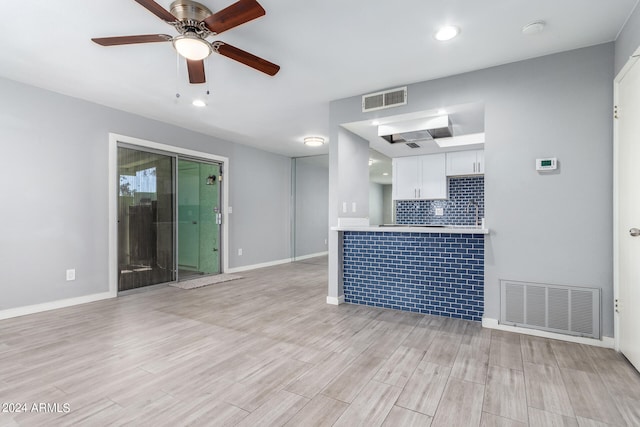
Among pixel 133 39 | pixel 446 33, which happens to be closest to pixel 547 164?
pixel 446 33

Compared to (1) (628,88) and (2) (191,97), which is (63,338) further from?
(1) (628,88)

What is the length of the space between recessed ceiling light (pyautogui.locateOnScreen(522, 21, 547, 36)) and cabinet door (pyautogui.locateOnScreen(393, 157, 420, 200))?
340 centimetres

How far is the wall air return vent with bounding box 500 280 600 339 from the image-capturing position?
2594mm

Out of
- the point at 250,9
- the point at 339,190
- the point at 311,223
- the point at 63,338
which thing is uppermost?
the point at 250,9

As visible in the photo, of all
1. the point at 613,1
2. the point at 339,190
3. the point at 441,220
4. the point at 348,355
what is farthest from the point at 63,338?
the point at 441,220

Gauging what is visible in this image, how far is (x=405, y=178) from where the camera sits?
19.3 ft

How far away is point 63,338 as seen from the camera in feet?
8.97

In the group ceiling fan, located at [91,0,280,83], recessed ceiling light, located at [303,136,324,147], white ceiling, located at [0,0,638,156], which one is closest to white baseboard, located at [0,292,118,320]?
white ceiling, located at [0,0,638,156]

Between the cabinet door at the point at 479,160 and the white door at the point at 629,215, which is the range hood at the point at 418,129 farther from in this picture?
the cabinet door at the point at 479,160

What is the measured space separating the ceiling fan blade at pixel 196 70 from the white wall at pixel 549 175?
240 centimetres

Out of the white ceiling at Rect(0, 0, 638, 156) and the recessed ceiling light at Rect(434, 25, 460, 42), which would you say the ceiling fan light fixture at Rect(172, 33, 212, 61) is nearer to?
the white ceiling at Rect(0, 0, 638, 156)

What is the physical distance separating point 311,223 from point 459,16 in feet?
20.0

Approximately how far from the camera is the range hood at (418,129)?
11.6 feet

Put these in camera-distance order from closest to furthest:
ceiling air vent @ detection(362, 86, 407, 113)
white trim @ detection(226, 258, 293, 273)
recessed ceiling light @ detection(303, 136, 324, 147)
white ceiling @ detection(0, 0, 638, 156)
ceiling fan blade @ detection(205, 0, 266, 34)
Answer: ceiling fan blade @ detection(205, 0, 266, 34) → white ceiling @ detection(0, 0, 638, 156) → ceiling air vent @ detection(362, 86, 407, 113) → recessed ceiling light @ detection(303, 136, 324, 147) → white trim @ detection(226, 258, 293, 273)
